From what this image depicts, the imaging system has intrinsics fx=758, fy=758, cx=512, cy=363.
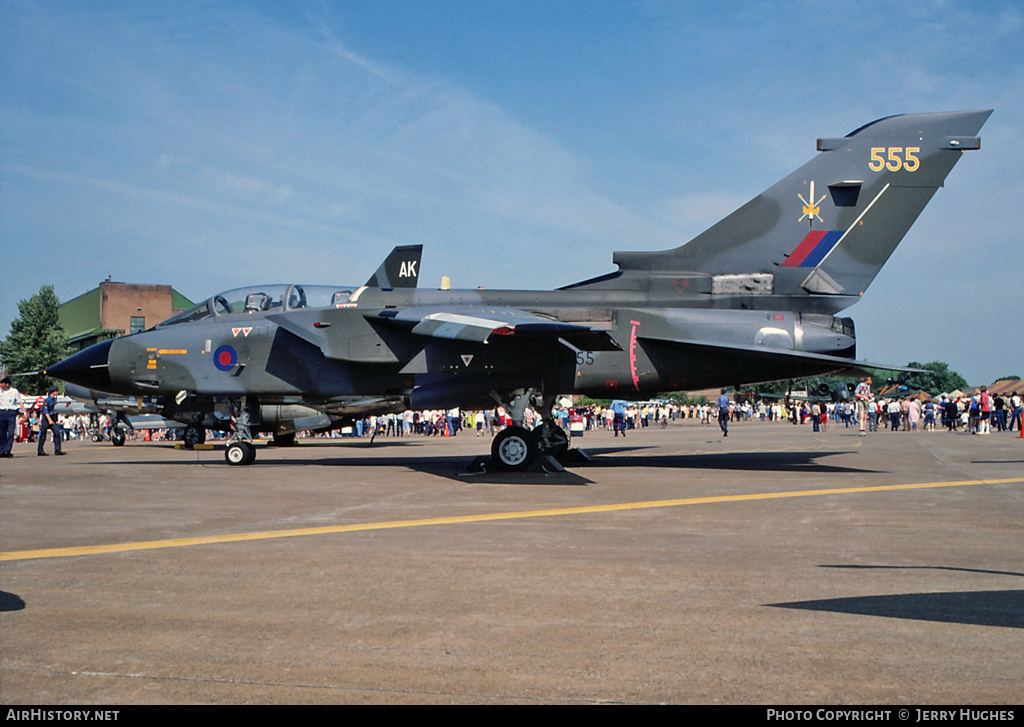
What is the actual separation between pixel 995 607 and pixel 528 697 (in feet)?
10.0

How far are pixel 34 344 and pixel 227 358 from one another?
191ft

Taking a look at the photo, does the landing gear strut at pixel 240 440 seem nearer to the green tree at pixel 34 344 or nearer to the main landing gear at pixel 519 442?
the main landing gear at pixel 519 442

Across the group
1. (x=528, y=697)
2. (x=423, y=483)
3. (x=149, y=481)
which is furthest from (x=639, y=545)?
(x=149, y=481)

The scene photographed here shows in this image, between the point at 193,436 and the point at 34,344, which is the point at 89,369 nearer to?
the point at 193,436

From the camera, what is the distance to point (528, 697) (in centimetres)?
298

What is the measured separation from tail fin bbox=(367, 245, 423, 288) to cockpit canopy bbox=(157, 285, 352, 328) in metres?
6.51

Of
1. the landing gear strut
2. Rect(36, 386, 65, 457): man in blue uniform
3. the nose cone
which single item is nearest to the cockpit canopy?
the nose cone

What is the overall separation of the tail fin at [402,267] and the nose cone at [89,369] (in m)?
7.88

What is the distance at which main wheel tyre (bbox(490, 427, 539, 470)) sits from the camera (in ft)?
43.2

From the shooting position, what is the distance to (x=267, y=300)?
14.5 metres

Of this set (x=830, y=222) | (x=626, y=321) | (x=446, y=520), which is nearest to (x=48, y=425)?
(x=626, y=321)

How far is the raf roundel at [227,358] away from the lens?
14312 millimetres
